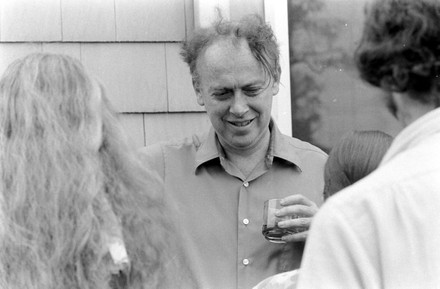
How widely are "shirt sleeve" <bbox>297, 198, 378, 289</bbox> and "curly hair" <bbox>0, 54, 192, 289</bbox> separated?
63 cm

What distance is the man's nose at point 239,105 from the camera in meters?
3.45

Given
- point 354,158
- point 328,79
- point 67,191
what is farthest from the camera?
point 328,79

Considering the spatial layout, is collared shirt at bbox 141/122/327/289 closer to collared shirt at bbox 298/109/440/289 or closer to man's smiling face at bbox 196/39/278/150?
man's smiling face at bbox 196/39/278/150

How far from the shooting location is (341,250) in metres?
1.62

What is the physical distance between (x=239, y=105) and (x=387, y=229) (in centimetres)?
190

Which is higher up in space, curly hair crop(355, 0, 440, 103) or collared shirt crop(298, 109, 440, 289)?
curly hair crop(355, 0, 440, 103)

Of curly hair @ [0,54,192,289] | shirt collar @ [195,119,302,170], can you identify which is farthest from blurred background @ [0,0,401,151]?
curly hair @ [0,54,192,289]

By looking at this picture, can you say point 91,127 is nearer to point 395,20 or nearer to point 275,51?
point 395,20

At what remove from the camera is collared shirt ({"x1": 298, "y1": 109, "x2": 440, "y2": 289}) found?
1.59 m

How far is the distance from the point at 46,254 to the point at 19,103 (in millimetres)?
367

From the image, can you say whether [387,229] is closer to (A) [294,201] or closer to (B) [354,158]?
(B) [354,158]

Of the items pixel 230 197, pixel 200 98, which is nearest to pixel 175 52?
pixel 200 98

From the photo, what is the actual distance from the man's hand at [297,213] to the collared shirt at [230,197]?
162mm

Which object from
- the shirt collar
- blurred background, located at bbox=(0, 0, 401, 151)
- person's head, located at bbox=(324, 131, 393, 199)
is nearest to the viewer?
person's head, located at bbox=(324, 131, 393, 199)
